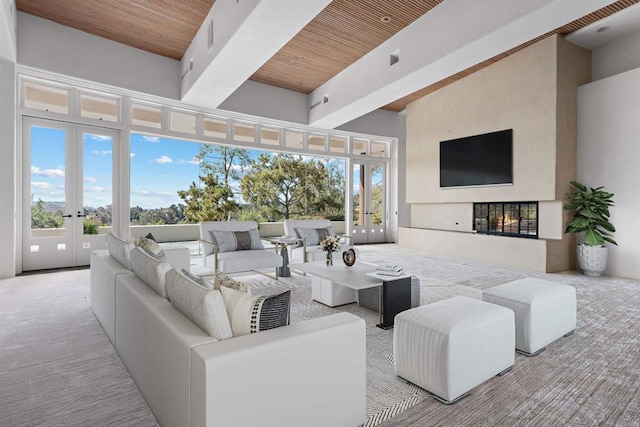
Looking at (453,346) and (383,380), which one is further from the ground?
(453,346)

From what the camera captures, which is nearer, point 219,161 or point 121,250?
point 121,250

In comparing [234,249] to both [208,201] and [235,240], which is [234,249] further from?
[208,201]

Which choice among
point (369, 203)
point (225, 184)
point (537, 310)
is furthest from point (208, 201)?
point (537, 310)

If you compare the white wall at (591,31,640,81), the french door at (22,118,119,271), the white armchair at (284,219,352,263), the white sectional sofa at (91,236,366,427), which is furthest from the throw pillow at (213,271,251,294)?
the white wall at (591,31,640,81)

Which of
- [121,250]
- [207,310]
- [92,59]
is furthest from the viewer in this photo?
[92,59]

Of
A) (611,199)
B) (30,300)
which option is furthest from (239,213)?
(611,199)

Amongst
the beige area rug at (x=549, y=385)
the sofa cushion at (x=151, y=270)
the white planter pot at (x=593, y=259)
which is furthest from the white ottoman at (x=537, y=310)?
the white planter pot at (x=593, y=259)

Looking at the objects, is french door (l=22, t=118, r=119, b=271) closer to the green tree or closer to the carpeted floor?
the carpeted floor

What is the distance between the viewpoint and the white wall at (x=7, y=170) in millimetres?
4992

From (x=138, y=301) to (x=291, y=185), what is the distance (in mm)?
9936

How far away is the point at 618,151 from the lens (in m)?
5.55

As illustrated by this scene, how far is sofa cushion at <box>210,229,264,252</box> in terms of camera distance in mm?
4953

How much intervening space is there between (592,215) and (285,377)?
20.4 feet

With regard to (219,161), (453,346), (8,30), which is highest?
(8,30)
